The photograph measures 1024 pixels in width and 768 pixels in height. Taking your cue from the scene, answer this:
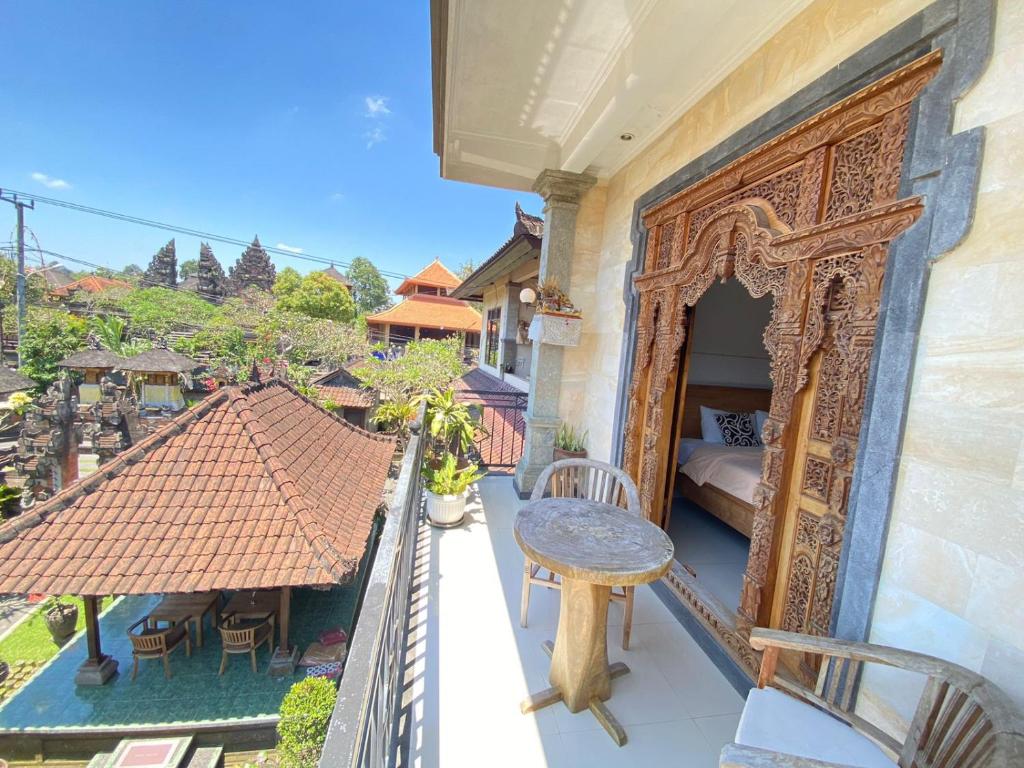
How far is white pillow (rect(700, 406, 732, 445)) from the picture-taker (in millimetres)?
3957

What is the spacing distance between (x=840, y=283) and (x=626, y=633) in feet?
6.33

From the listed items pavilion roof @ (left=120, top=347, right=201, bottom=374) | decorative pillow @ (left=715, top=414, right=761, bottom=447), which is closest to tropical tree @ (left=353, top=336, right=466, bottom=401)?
decorative pillow @ (left=715, top=414, right=761, bottom=447)

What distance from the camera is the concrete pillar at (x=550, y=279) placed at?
3.76m

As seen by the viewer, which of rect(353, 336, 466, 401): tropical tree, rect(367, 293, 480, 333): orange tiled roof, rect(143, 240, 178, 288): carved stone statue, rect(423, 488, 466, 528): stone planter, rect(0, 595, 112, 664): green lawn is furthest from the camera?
rect(143, 240, 178, 288): carved stone statue

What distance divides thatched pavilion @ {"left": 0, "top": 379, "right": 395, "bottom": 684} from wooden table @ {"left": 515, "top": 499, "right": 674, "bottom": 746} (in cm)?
164

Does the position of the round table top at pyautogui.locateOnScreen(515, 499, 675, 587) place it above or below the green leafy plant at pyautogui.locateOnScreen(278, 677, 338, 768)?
above

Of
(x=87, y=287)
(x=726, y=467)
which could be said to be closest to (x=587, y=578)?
(x=726, y=467)

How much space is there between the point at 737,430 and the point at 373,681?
390 centimetres

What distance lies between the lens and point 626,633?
2.19 m

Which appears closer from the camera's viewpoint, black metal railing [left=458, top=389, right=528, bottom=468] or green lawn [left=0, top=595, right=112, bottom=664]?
black metal railing [left=458, top=389, right=528, bottom=468]

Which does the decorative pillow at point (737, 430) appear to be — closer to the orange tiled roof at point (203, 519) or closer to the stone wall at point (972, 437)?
the stone wall at point (972, 437)

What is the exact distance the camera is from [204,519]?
3.23 meters

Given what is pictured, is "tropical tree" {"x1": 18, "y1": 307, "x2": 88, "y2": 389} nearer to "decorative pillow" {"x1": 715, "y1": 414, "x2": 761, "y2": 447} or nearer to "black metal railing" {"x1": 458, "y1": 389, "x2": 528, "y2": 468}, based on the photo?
"black metal railing" {"x1": 458, "y1": 389, "x2": 528, "y2": 468}

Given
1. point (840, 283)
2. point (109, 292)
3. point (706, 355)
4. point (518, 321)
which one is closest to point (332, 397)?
point (518, 321)
